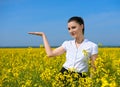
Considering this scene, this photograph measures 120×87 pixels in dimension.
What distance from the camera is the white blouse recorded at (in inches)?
198

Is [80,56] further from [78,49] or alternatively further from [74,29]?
[74,29]

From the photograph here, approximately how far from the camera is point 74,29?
500 centimetres

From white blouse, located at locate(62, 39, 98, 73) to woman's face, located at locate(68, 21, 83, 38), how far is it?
0.17 metres

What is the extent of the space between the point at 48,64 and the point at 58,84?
3.09 meters

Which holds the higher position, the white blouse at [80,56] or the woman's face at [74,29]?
the woman's face at [74,29]

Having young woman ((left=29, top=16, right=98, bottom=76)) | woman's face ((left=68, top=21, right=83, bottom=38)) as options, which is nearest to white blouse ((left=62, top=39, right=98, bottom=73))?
young woman ((left=29, top=16, right=98, bottom=76))

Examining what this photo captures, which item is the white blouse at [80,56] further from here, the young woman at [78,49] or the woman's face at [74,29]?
the woman's face at [74,29]

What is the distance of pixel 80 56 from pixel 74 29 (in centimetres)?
37

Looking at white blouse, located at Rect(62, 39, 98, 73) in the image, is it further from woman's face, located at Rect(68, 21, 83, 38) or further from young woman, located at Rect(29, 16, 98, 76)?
woman's face, located at Rect(68, 21, 83, 38)

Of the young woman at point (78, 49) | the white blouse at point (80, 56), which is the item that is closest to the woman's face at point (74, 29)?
the young woman at point (78, 49)

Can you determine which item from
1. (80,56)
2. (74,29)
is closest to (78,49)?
(80,56)

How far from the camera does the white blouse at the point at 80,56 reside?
503cm

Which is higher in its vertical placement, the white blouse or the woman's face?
the woman's face

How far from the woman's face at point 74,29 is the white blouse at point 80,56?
0.17 meters
